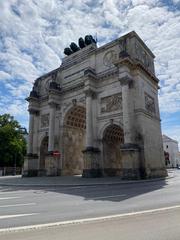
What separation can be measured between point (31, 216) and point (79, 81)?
25.1 metres

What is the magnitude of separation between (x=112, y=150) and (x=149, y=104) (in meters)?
7.19

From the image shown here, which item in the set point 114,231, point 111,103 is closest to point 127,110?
point 111,103

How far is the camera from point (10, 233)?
4.64m

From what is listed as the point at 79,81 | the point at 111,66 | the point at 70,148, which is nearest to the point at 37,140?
the point at 70,148

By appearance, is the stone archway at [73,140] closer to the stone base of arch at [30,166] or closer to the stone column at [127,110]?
the stone base of arch at [30,166]

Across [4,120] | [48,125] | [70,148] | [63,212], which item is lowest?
[63,212]

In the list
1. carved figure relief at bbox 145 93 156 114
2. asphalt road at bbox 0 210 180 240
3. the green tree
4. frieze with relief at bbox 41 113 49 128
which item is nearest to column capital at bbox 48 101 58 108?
frieze with relief at bbox 41 113 49 128

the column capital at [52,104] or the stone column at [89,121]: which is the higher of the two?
the column capital at [52,104]

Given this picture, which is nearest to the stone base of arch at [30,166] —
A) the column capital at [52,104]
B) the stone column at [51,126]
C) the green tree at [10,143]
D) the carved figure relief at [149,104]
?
the stone column at [51,126]

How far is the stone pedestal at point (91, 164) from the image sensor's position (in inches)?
932

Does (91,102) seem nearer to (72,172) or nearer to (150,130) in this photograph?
(150,130)

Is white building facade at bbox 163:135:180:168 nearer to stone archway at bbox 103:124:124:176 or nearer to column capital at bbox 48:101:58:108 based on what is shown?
stone archway at bbox 103:124:124:176

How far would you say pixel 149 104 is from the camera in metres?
26.3

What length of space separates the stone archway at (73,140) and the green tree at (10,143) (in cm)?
1920
